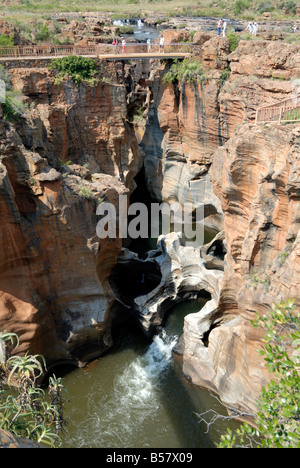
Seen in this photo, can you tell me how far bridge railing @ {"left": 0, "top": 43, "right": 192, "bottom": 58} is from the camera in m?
18.0

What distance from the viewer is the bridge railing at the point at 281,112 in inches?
446

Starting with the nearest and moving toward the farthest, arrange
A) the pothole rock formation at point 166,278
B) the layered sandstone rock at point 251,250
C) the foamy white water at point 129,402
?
the layered sandstone rock at point 251,250
the foamy white water at point 129,402
the pothole rock formation at point 166,278

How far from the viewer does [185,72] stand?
20516 millimetres

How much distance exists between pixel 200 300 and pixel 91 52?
527 inches

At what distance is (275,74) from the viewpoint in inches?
648

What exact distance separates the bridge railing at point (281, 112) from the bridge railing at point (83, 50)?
1141 cm

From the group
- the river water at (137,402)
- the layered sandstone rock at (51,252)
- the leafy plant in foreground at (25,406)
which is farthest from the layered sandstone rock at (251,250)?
the leafy plant in foreground at (25,406)

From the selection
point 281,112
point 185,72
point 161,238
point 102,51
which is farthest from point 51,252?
point 102,51

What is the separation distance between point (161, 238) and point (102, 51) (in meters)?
10.6

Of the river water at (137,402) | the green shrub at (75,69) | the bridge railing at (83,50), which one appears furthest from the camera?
the green shrub at (75,69)

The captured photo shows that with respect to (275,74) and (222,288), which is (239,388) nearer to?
(222,288)

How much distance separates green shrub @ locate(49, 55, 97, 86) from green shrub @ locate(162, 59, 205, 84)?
14.9 ft

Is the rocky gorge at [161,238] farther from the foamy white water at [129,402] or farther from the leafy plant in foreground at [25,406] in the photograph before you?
the leafy plant in foreground at [25,406]

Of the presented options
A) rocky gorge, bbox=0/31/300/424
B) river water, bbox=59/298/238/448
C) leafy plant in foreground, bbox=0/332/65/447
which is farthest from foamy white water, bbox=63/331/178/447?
leafy plant in foreground, bbox=0/332/65/447
